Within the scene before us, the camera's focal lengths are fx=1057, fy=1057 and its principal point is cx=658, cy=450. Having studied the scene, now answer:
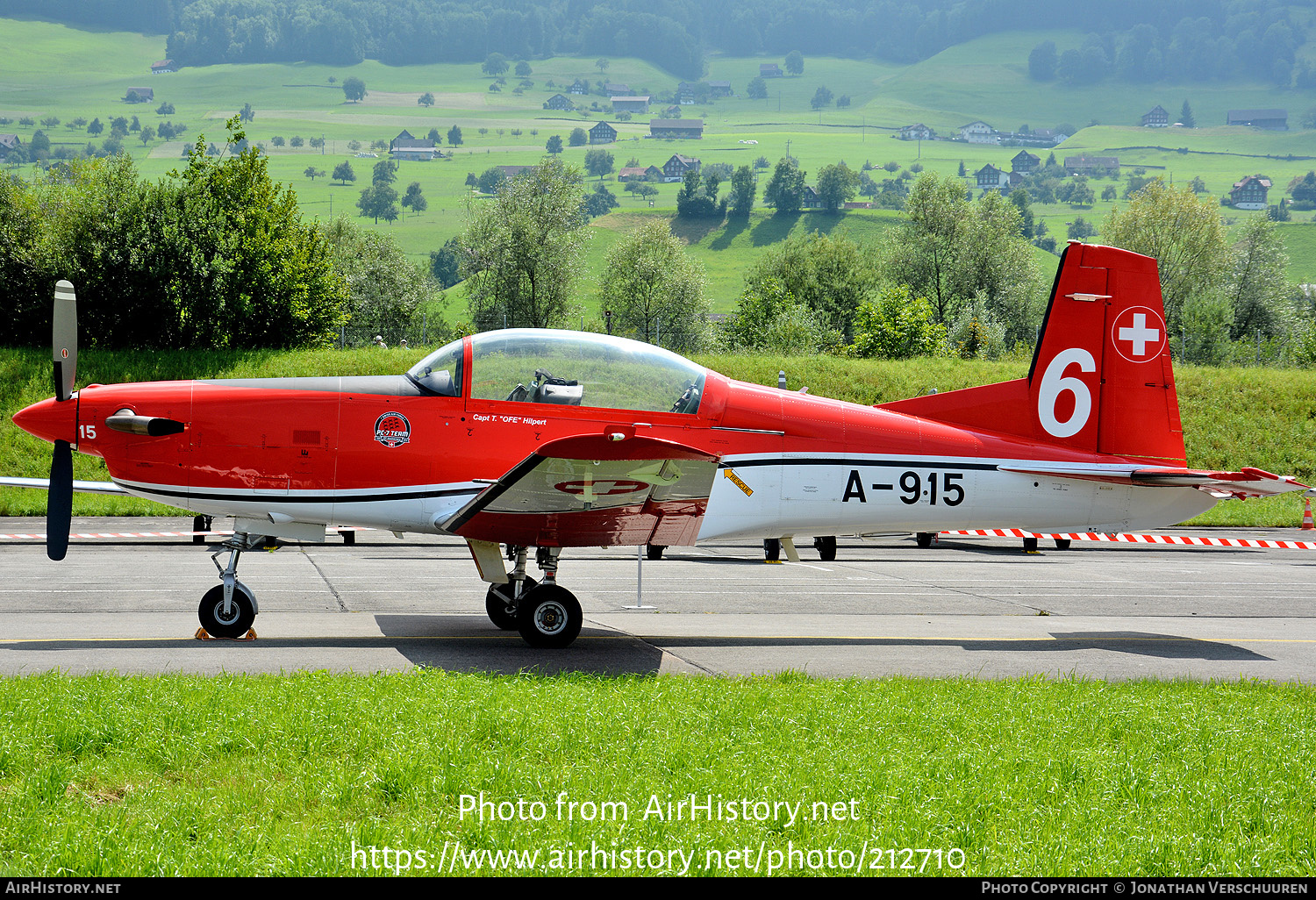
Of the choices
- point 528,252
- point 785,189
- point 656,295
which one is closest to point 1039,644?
point 528,252

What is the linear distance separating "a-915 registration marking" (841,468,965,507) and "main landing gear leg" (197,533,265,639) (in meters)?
5.70

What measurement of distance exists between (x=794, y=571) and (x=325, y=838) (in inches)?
471

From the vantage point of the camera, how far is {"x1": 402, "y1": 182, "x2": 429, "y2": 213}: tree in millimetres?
174875

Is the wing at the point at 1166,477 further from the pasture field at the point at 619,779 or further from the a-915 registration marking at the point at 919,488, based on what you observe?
the pasture field at the point at 619,779

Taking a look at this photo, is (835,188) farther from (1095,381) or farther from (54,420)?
(54,420)

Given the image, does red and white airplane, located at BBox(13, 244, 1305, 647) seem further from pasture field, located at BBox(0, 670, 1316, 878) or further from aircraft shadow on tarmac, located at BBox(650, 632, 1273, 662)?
pasture field, located at BBox(0, 670, 1316, 878)

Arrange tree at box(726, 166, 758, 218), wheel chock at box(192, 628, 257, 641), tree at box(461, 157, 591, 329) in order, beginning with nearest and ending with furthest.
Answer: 1. wheel chock at box(192, 628, 257, 641)
2. tree at box(461, 157, 591, 329)
3. tree at box(726, 166, 758, 218)

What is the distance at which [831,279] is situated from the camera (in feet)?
228

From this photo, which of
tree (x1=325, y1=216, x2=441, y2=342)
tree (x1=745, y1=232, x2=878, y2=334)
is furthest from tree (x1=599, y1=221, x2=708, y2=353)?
tree (x1=325, y1=216, x2=441, y2=342)

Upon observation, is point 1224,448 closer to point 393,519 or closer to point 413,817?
point 393,519

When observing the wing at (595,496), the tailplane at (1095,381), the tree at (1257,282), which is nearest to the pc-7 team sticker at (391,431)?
the wing at (595,496)

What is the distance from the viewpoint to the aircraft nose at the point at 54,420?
9023mm

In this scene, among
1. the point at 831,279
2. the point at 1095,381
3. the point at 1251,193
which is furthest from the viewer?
the point at 1251,193

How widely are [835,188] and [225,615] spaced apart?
15080 cm
